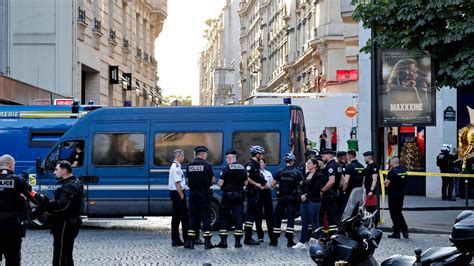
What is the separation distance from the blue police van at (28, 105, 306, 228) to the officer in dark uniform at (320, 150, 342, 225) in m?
2.85

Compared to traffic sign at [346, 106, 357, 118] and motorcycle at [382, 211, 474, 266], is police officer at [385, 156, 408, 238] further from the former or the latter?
traffic sign at [346, 106, 357, 118]

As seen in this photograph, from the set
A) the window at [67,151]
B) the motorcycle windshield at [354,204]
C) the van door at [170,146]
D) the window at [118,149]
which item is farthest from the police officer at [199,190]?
the motorcycle windshield at [354,204]

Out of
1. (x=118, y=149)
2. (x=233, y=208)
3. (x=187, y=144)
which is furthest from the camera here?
(x=118, y=149)

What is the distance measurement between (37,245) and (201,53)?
183 metres

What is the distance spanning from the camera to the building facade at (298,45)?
158ft

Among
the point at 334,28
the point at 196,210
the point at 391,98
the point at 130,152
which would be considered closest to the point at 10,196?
the point at 196,210

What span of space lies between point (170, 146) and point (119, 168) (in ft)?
3.97

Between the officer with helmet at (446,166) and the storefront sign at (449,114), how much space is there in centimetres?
130

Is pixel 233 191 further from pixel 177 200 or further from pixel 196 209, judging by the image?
pixel 177 200

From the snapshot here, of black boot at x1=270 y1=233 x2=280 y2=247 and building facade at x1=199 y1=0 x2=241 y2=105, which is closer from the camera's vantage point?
black boot at x1=270 y1=233 x2=280 y2=247

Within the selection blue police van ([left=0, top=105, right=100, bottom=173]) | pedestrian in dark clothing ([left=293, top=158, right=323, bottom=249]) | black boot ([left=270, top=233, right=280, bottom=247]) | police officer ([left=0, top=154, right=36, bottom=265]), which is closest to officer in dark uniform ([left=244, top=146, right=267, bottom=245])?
black boot ([left=270, top=233, right=280, bottom=247])

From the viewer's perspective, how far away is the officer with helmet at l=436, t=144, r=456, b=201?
2883 centimetres

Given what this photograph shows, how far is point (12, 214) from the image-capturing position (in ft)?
37.6

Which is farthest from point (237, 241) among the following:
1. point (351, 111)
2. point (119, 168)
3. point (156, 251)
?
point (351, 111)
